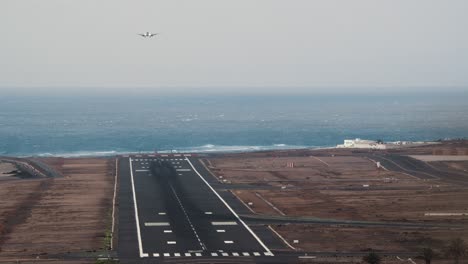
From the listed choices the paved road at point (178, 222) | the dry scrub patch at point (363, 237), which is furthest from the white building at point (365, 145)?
the dry scrub patch at point (363, 237)

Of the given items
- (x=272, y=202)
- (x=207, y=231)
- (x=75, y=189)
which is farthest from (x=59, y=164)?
(x=207, y=231)

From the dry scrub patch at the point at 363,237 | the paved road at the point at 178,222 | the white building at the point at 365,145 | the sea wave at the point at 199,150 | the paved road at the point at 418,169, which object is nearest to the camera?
the paved road at the point at 178,222

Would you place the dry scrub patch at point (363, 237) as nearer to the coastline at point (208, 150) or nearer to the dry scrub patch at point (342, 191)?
the dry scrub patch at point (342, 191)

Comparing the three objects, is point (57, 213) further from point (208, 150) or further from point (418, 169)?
point (208, 150)

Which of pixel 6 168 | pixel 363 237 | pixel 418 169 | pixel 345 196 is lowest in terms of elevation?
pixel 363 237

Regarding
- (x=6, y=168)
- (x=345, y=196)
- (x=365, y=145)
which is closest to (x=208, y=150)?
(x=365, y=145)

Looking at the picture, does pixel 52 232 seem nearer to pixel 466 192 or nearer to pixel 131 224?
pixel 131 224
